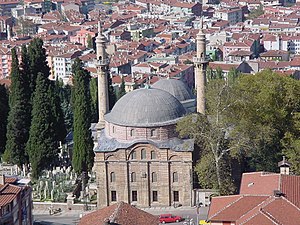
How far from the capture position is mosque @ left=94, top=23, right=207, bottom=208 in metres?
40.6

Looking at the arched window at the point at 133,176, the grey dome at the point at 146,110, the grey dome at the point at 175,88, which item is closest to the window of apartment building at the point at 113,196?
the arched window at the point at 133,176

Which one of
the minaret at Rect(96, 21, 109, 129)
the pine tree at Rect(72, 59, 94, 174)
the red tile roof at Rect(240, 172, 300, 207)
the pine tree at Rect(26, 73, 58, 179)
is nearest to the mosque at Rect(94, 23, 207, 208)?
the pine tree at Rect(72, 59, 94, 174)

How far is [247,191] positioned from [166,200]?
34.3 feet

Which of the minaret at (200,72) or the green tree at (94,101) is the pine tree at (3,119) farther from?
the minaret at (200,72)

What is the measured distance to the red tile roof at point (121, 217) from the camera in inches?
1205

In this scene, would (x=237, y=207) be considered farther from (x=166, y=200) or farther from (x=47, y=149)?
(x=47, y=149)

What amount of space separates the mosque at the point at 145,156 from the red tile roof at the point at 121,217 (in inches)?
353

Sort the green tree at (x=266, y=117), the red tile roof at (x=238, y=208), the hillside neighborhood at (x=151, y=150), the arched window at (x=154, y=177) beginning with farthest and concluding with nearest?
the arched window at (x=154, y=177)
the green tree at (x=266, y=117)
the hillside neighborhood at (x=151, y=150)
the red tile roof at (x=238, y=208)

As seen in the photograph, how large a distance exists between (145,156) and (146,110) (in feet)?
8.99

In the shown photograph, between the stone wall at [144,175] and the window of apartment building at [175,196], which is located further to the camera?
the window of apartment building at [175,196]

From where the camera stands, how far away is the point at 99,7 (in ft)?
543

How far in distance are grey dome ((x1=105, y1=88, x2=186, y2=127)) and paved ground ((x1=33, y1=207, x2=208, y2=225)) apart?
5.14 m

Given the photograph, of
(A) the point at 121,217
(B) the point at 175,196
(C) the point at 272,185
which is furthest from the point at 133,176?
(C) the point at 272,185

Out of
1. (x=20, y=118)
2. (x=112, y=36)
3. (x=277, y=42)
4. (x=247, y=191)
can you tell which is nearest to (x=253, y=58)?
(x=277, y=42)
